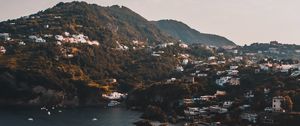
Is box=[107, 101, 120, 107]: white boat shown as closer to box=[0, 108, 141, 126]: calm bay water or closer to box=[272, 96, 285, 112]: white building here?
box=[0, 108, 141, 126]: calm bay water

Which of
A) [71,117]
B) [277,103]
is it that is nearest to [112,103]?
[71,117]

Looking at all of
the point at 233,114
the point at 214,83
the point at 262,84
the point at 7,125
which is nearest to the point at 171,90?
the point at 214,83

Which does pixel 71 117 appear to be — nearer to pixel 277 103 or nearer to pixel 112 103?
pixel 112 103

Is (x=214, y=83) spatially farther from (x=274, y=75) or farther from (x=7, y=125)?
(x=7, y=125)

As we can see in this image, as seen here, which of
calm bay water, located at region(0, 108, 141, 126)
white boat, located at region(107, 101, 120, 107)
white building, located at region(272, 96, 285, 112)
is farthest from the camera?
white boat, located at region(107, 101, 120, 107)

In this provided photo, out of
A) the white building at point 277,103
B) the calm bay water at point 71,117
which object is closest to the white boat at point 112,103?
the calm bay water at point 71,117

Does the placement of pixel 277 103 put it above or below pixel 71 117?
above

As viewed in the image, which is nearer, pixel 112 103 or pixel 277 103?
pixel 277 103

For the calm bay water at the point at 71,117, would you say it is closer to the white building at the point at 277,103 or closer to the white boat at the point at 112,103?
the white boat at the point at 112,103

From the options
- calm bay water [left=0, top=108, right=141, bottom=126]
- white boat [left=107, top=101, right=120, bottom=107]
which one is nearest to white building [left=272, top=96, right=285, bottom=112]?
calm bay water [left=0, top=108, right=141, bottom=126]
